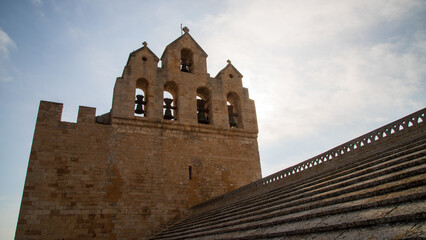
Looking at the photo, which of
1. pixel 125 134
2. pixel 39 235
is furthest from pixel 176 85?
pixel 39 235

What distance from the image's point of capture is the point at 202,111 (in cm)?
1507

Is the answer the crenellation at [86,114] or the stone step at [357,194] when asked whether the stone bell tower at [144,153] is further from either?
the stone step at [357,194]

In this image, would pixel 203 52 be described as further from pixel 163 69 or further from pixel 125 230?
pixel 125 230

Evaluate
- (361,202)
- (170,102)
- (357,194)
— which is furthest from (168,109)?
(361,202)

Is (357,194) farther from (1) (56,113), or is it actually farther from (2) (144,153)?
(1) (56,113)

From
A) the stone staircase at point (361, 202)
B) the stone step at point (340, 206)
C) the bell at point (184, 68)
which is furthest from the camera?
the bell at point (184, 68)

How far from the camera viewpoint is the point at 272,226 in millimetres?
4688

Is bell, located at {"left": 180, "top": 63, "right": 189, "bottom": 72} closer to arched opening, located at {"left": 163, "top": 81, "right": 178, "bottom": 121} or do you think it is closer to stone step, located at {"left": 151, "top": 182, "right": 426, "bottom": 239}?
arched opening, located at {"left": 163, "top": 81, "right": 178, "bottom": 121}

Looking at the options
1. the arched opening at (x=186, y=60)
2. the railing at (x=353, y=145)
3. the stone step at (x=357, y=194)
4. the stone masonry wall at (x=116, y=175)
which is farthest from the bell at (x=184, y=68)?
the stone step at (x=357, y=194)

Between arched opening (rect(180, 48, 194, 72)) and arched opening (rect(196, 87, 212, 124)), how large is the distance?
4.43 feet

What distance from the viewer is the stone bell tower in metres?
10.2

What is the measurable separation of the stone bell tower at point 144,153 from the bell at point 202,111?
5 centimetres

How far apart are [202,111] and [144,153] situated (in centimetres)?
405

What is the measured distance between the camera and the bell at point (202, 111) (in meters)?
14.6
